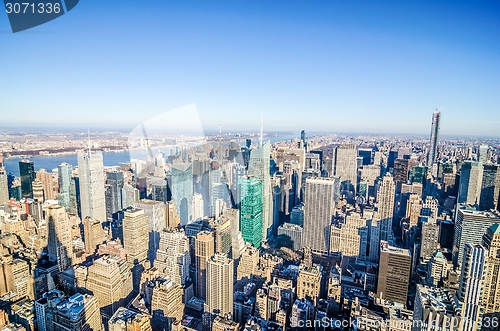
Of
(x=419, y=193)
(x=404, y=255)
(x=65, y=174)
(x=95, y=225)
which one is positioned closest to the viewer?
(x=404, y=255)

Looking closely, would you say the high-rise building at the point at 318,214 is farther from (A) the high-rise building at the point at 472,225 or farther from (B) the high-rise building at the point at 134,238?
(B) the high-rise building at the point at 134,238

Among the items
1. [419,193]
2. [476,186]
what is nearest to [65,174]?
[419,193]

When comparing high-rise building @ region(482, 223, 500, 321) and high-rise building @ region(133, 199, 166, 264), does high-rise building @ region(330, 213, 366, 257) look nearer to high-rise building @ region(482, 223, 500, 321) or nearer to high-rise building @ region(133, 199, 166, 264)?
high-rise building @ region(482, 223, 500, 321)

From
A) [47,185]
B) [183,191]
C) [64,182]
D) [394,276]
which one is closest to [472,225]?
[394,276]

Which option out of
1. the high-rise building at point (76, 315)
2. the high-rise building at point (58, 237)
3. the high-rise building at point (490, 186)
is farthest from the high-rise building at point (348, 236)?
the high-rise building at point (58, 237)

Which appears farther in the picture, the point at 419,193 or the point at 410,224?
the point at 419,193

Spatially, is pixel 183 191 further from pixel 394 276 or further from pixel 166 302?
pixel 394 276

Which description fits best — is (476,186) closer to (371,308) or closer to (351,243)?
(351,243)
